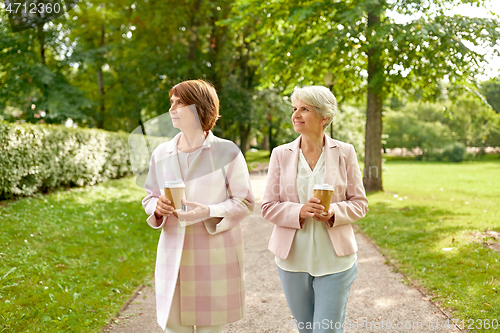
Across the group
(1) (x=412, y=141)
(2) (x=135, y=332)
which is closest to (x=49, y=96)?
(2) (x=135, y=332)

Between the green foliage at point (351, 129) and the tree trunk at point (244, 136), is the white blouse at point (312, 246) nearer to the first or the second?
the green foliage at point (351, 129)

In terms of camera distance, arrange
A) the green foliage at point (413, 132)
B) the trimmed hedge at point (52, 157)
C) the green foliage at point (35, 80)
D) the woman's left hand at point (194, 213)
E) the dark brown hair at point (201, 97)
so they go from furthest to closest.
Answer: the green foliage at point (413, 132) < the green foliage at point (35, 80) < the trimmed hedge at point (52, 157) < the dark brown hair at point (201, 97) < the woman's left hand at point (194, 213)

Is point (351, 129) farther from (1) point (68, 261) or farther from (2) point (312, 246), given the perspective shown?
(2) point (312, 246)

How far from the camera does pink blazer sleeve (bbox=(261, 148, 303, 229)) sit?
8.04 feet

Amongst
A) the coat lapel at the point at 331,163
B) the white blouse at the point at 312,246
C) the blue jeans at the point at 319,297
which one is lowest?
the blue jeans at the point at 319,297

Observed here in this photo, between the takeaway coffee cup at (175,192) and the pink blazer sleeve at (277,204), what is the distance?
2.22ft

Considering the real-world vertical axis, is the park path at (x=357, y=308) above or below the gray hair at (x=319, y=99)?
below

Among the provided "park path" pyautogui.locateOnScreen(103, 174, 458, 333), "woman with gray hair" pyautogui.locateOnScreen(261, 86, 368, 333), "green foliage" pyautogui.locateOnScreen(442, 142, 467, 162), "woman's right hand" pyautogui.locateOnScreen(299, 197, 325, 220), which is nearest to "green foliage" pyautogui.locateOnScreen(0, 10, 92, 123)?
"park path" pyautogui.locateOnScreen(103, 174, 458, 333)

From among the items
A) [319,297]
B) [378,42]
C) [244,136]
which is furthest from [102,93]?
[319,297]

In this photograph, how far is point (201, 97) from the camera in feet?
7.50

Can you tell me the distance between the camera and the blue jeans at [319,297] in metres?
2.42

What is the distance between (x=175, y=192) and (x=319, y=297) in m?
1.12

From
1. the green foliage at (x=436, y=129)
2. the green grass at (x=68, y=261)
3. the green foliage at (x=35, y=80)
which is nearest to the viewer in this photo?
the green grass at (x=68, y=261)

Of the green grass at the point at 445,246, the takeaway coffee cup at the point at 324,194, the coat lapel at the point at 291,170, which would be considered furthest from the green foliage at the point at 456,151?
the takeaway coffee cup at the point at 324,194
